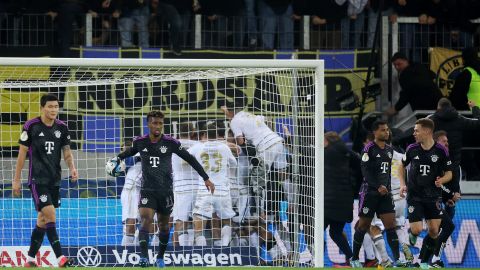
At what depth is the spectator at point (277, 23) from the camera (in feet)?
64.0

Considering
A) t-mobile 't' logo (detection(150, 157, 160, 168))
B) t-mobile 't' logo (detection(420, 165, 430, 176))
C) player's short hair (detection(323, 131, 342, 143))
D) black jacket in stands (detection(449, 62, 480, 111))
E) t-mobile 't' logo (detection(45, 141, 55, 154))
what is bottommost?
t-mobile 't' logo (detection(420, 165, 430, 176))

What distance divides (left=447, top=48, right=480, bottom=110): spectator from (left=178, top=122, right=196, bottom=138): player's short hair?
3.95 metres

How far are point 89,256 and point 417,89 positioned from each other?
531cm

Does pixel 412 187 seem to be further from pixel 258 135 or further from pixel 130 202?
pixel 130 202

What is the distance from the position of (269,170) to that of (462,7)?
5316 millimetres

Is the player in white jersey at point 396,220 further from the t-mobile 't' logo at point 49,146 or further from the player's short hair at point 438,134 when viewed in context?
the t-mobile 't' logo at point 49,146

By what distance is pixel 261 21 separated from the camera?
19594mm

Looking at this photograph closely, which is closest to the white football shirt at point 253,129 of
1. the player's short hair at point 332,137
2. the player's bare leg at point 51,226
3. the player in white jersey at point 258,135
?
the player in white jersey at point 258,135

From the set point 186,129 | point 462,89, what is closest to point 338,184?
point 186,129

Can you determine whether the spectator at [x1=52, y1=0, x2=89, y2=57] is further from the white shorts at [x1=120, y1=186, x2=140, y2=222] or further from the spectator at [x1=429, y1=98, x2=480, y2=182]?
the spectator at [x1=429, y1=98, x2=480, y2=182]

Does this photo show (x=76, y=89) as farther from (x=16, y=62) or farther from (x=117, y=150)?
(x=16, y=62)

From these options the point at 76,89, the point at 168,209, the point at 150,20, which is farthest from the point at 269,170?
the point at 150,20

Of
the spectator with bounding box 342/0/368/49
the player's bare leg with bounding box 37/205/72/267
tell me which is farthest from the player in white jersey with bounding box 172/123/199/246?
the spectator with bounding box 342/0/368/49

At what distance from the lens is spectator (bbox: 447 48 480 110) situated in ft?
61.3
